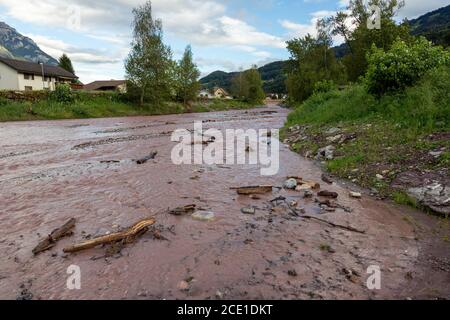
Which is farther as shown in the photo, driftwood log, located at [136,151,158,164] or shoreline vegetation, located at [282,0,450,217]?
driftwood log, located at [136,151,158,164]

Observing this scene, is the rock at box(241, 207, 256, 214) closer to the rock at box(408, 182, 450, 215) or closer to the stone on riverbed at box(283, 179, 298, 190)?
the stone on riverbed at box(283, 179, 298, 190)

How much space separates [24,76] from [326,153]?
52012mm

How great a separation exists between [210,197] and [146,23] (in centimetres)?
4591

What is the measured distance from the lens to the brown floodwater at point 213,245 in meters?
3.89

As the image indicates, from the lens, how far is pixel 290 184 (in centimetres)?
793

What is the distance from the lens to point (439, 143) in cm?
808

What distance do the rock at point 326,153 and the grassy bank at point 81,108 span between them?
28.7 meters

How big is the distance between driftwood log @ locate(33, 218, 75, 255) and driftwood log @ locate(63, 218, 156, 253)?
15.1 inches

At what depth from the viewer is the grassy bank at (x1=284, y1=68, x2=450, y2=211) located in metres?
7.51

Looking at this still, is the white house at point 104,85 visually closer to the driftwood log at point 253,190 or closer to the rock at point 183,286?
the driftwood log at point 253,190

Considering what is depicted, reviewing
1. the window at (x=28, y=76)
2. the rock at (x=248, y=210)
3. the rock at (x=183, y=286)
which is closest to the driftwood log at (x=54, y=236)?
the rock at (x=183, y=286)

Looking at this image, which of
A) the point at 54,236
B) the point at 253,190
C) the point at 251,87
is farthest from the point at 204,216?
the point at 251,87

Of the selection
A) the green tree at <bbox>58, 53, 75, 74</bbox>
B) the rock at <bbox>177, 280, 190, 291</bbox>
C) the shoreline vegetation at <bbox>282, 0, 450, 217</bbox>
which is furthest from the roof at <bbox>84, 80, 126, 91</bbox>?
the rock at <bbox>177, 280, 190, 291</bbox>

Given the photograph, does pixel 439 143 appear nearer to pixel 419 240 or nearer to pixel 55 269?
pixel 419 240
